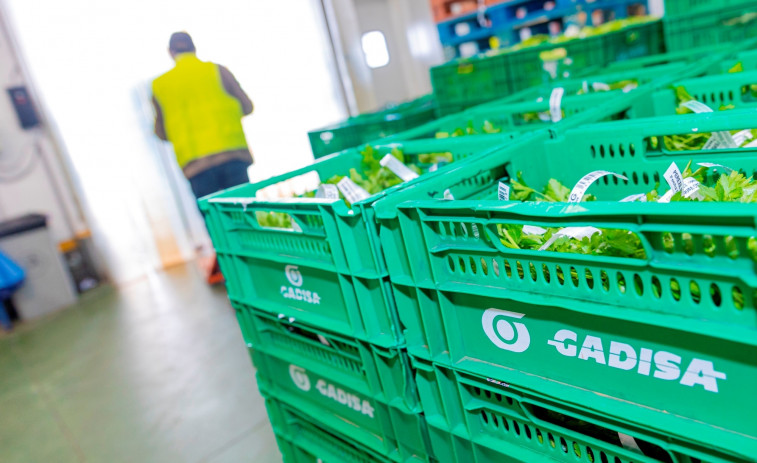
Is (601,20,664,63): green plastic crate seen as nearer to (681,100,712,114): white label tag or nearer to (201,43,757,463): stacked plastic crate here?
(201,43,757,463): stacked plastic crate

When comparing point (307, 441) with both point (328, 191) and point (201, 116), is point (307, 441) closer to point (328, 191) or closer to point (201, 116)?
point (328, 191)

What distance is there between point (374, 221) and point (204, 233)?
4933mm

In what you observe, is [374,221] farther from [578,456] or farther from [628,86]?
[628,86]

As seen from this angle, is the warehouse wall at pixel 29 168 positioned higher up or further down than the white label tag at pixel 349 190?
higher up

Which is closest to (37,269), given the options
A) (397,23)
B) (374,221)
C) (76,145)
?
(76,145)

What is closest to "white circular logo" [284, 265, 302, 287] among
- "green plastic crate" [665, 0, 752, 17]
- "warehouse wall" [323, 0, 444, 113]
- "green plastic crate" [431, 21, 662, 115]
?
"green plastic crate" [431, 21, 662, 115]

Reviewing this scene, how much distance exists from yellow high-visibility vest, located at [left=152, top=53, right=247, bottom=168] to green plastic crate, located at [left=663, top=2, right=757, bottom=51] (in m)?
2.72

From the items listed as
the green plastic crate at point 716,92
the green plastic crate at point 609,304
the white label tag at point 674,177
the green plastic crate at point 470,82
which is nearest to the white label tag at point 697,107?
the green plastic crate at point 716,92

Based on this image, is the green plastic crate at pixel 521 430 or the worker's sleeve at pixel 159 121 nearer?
the green plastic crate at pixel 521 430

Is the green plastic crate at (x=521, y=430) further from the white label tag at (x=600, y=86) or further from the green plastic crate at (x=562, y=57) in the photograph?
the green plastic crate at (x=562, y=57)

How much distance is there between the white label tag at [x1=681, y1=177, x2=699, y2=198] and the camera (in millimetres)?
913

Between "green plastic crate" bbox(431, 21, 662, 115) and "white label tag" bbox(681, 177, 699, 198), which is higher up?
"green plastic crate" bbox(431, 21, 662, 115)

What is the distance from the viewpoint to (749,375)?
69 centimetres

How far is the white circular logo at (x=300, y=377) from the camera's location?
1.54 m
